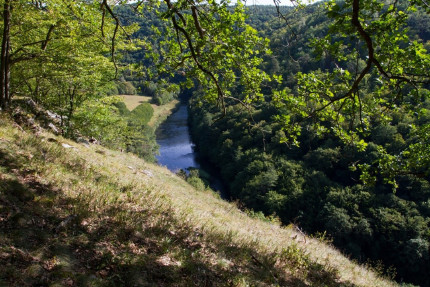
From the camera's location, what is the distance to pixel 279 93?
6.66 meters

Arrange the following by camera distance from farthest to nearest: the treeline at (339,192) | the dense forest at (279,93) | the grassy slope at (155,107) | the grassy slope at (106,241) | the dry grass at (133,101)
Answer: the grassy slope at (155,107) → the dry grass at (133,101) → the treeline at (339,192) → the dense forest at (279,93) → the grassy slope at (106,241)

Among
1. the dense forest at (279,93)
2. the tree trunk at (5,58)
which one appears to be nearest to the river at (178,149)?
the dense forest at (279,93)

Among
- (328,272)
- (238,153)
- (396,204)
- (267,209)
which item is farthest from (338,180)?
(328,272)

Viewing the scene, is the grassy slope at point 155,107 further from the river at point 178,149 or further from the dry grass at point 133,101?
the river at point 178,149

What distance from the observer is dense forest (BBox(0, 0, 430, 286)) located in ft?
18.0

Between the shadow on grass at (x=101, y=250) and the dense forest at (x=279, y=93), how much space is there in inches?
96.4

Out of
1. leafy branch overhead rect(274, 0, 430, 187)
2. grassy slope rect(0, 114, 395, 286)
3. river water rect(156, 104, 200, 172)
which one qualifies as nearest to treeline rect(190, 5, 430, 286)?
river water rect(156, 104, 200, 172)

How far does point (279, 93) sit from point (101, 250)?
506 centimetres

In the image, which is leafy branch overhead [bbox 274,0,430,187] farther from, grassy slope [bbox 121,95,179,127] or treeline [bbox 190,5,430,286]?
grassy slope [bbox 121,95,179,127]

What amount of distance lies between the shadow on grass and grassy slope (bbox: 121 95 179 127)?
77.3 metres

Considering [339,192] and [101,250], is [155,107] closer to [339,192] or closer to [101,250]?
[339,192]

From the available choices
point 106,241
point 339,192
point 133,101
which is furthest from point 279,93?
point 133,101

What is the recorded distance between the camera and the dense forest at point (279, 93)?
18.0 feet

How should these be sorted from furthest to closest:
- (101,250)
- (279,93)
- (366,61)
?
1. (279,93)
2. (366,61)
3. (101,250)
